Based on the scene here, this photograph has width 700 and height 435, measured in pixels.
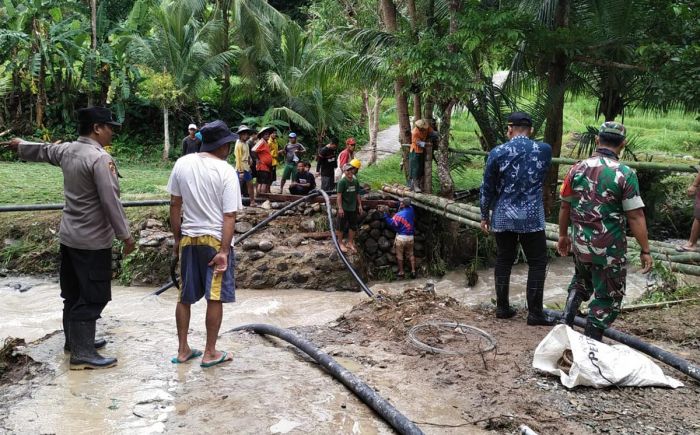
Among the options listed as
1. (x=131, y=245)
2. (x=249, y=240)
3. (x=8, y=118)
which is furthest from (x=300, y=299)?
(x=8, y=118)

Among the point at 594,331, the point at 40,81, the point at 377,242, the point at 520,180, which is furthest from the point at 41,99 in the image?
the point at 594,331

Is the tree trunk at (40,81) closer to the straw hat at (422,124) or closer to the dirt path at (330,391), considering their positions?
the straw hat at (422,124)

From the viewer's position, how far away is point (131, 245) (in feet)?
14.4

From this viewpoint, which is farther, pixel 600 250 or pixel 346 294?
pixel 346 294

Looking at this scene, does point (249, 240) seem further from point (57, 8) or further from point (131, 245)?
point (57, 8)

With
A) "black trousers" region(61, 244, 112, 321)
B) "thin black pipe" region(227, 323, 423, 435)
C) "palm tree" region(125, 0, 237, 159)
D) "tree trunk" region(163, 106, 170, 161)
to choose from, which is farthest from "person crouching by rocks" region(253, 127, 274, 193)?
"black trousers" region(61, 244, 112, 321)

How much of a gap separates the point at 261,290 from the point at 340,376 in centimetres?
698

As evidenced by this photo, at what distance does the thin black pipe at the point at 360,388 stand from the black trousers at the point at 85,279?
53.9 inches

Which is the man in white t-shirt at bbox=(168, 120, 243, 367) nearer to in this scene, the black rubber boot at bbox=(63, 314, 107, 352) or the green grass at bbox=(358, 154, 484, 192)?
the black rubber boot at bbox=(63, 314, 107, 352)

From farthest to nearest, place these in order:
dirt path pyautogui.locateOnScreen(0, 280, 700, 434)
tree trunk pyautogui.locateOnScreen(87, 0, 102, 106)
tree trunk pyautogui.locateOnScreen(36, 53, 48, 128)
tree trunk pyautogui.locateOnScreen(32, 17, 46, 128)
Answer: tree trunk pyautogui.locateOnScreen(36, 53, 48, 128), tree trunk pyautogui.locateOnScreen(87, 0, 102, 106), tree trunk pyautogui.locateOnScreen(32, 17, 46, 128), dirt path pyautogui.locateOnScreen(0, 280, 700, 434)

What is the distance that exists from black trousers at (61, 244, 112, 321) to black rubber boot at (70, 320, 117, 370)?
0.22ft

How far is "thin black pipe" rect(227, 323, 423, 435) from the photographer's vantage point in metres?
3.28

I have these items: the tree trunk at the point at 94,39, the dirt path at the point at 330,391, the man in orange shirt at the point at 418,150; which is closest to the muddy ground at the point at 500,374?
the dirt path at the point at 330,391

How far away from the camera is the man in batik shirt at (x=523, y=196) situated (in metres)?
5.31
